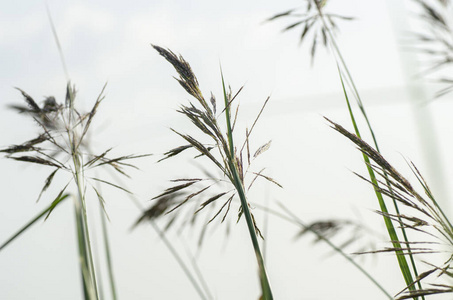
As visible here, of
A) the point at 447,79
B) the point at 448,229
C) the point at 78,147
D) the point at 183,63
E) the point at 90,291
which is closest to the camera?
the point at 90,291

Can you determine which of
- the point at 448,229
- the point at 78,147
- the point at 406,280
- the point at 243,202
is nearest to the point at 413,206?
the point at 448,229

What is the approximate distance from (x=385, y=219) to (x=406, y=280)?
0.14 metres

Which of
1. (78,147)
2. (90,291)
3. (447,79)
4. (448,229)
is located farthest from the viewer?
(447,79)

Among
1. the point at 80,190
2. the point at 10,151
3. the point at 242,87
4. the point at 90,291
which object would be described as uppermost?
the point at 10,151

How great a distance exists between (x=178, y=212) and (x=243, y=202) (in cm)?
33

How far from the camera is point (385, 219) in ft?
3.65

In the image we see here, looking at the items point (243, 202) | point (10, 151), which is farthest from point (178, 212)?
point (10, 151)

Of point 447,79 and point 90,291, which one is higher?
point 447,79

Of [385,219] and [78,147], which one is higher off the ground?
[78,147]

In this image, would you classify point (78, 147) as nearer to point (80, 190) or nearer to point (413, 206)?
point (80, 190)

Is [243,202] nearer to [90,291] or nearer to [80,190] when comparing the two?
[90,291]

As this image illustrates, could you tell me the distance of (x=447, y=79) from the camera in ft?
6.82

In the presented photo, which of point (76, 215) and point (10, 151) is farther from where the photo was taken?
point (10, 151)

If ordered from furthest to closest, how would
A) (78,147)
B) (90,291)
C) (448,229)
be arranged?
(78,147)
(448,229)
(90,291)
